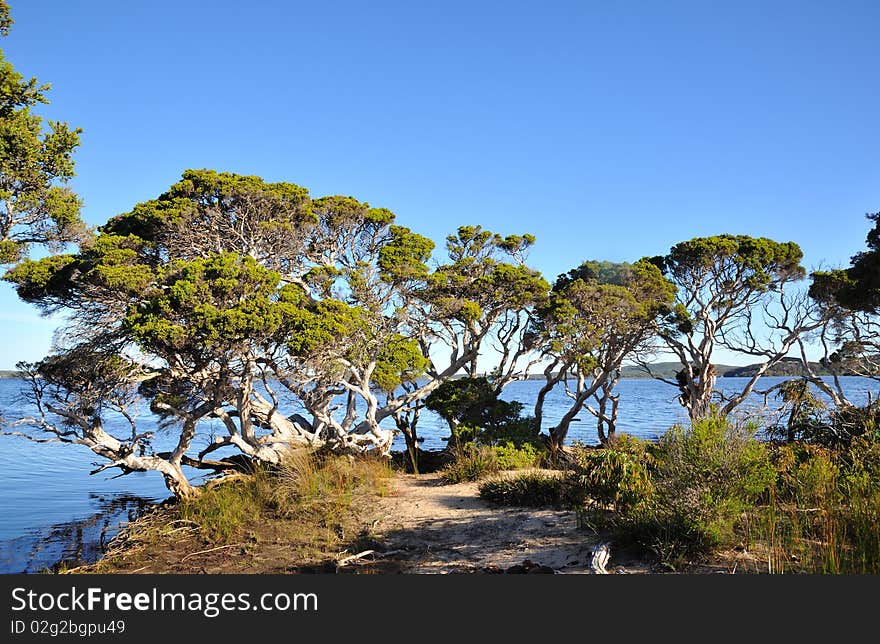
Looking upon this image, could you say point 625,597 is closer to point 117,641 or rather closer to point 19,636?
point 117,641

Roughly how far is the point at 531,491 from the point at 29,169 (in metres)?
12.1

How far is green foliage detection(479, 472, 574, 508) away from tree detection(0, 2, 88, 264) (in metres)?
11.1

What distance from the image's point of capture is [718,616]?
457 centimetres

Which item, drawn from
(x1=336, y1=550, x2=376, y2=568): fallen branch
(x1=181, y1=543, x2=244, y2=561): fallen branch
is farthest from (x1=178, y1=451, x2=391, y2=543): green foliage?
(x1=336, y1=550, x2=376, y2=568): fallen branch

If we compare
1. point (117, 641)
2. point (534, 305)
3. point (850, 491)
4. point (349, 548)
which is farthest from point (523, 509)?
point (534, 305)

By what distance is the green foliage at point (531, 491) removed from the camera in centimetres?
966

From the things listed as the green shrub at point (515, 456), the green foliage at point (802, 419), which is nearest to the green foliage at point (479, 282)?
the green shrub at point (515, 456)

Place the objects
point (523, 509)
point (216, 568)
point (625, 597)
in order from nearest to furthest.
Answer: point (625, 597)
point (216, 568)
point (523, 509)

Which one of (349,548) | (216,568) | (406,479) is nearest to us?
(216,568)

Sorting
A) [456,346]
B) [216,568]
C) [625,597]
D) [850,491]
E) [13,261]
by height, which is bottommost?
[216,568]

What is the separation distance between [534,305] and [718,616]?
1365 cm

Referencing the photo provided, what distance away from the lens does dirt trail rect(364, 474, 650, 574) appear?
7254 millimetres

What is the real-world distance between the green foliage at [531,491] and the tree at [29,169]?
1109cm

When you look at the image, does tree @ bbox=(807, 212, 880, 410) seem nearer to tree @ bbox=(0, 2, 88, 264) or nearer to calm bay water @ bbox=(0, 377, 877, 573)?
calm bay water @ bbox=(0, 377, 877, 573)
